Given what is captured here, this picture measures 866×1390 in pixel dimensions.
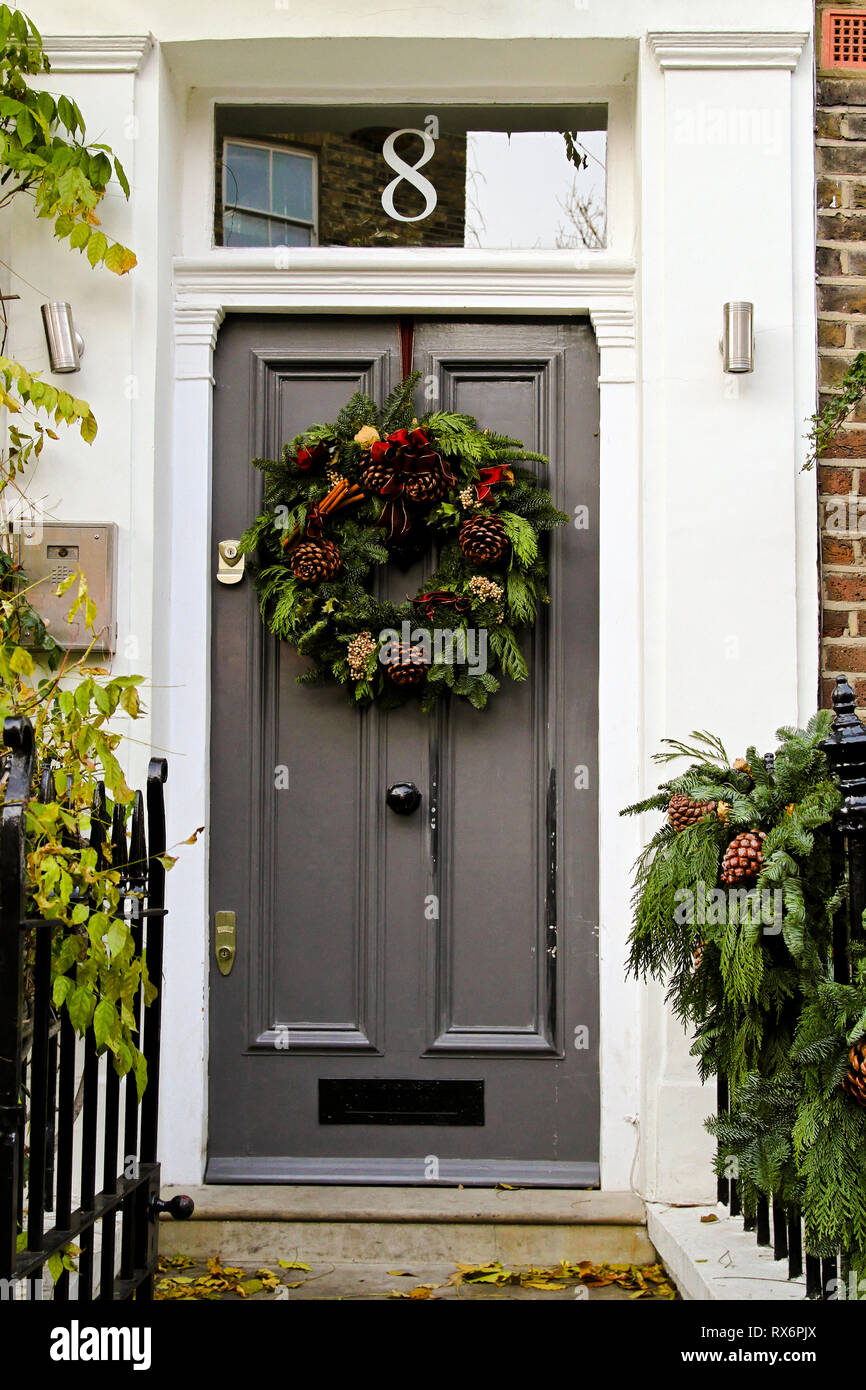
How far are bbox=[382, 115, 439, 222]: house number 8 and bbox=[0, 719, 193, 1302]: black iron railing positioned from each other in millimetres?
2197

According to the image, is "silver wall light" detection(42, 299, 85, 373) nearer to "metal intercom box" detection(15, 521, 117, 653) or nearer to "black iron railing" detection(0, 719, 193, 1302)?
"metal intercom box" detection(15, 521, 117, 653)

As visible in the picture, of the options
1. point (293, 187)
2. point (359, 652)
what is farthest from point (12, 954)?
point (293, 187)

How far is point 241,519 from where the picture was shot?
13.0ft

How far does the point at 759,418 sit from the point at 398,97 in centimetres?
159

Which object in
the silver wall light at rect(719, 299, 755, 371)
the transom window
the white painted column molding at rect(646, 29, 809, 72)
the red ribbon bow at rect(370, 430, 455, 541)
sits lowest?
the red ribbon bow at rect(370, 430, 455, 541)

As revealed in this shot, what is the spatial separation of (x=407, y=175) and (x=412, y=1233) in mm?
3272

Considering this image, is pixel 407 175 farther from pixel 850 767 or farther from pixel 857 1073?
pixel 857 1073

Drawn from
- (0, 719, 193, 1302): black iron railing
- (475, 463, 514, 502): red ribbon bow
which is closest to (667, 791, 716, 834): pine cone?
(0, 719, 193, 1302): black iron railing

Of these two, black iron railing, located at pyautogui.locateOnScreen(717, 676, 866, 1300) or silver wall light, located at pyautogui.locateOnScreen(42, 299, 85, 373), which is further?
silver wall light, located at pyautogui.locateOnScreen(42, 299, 85, 373)

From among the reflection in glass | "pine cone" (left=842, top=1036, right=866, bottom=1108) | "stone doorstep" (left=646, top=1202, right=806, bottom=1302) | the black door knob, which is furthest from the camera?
the reflection in glass

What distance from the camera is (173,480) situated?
3.91 meters

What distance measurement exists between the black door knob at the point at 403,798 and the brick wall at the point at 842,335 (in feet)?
4.19

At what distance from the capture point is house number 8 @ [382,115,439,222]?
404cm

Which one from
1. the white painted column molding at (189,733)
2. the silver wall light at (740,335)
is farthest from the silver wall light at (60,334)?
the silver wall light at (740,335)
